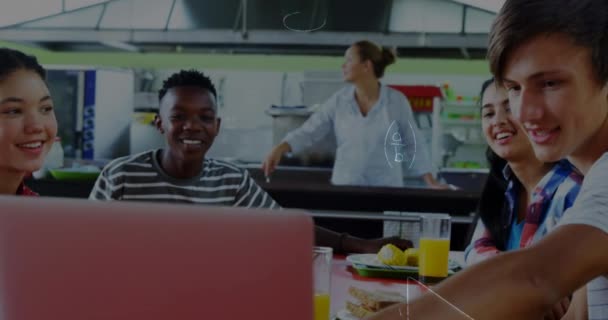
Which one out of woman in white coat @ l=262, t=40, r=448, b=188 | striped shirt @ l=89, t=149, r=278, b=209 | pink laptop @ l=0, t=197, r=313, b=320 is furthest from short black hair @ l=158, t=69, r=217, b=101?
pink laptop @ l=0, t=197, r=313, b=320

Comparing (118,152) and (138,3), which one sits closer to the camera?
(118,152)

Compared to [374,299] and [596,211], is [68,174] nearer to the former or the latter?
[374,299]

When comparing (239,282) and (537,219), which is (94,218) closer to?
(239,282)

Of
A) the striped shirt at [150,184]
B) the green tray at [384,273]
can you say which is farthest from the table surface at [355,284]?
the striped shirt at [150,184]

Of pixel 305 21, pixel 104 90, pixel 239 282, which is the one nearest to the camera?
pixel 239 282

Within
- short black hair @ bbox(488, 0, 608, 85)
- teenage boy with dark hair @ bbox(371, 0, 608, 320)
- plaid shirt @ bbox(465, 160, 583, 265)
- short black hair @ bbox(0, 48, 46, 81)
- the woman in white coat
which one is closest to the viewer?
teenage boy with dark hair @ bbox(371, 0, 608, 320)

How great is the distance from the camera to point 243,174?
1267 millimetres

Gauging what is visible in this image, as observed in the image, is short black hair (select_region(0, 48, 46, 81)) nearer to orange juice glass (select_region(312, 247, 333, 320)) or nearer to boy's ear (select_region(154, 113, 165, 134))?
boy's ear (select_region(154, 113, 165, 134))

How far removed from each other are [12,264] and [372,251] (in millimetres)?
884

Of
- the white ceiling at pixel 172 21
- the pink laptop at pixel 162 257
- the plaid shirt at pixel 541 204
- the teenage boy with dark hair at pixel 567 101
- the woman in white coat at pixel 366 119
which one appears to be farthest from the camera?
the woman in white coat at pixel 366 119

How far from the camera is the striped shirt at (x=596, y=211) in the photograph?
0.53 m

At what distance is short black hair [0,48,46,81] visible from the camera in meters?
0.88

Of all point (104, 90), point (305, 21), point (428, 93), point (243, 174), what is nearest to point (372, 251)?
point (243, 174)

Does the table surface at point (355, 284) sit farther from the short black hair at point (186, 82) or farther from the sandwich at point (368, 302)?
the short black hair at point (186, 82)
